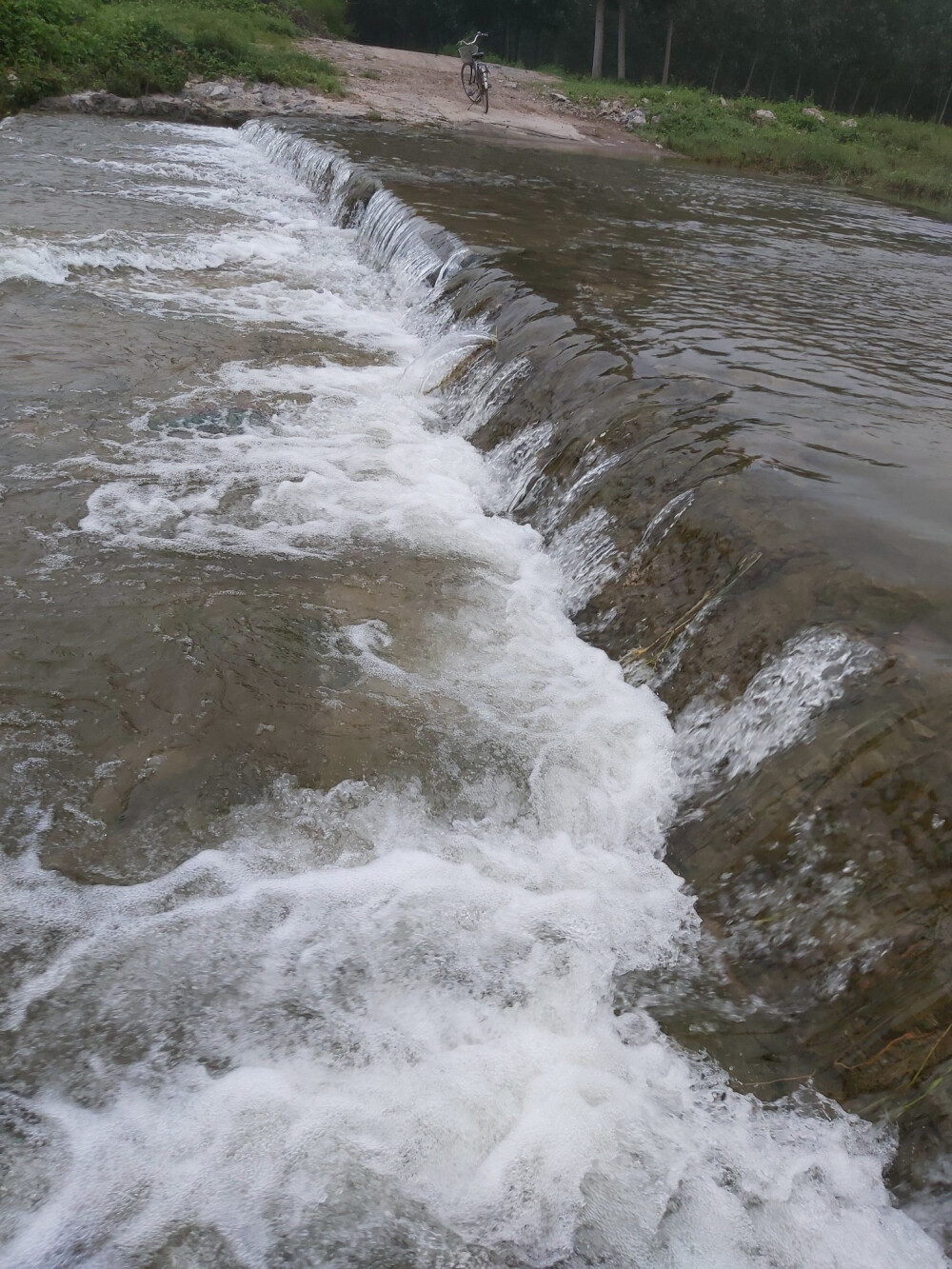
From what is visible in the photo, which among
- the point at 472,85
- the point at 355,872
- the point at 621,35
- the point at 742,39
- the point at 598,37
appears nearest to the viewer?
the point at 355,872

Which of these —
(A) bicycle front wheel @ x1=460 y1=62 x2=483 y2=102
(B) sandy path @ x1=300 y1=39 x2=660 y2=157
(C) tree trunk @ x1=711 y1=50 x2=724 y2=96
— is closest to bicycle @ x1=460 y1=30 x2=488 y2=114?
(A) bicycle front wheel @ x1=460 y1=62 x2=483 y2=102

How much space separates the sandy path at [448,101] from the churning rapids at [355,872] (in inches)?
651

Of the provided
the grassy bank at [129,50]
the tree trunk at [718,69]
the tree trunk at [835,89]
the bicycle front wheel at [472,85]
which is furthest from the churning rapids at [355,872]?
the tree trunk at [835,89]

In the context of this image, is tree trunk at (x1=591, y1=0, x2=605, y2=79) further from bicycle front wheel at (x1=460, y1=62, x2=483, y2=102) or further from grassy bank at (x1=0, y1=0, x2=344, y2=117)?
grassy bank at (x1=0, y1=0, x2=344, y2=117)

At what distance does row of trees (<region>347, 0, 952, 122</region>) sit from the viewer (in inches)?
1369

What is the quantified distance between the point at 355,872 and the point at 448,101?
23.4m

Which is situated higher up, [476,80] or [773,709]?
[476,80]

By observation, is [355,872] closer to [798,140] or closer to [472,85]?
[472,85]

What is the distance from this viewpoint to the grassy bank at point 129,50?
54.5ft

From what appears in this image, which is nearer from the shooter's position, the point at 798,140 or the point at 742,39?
the point at 798,140

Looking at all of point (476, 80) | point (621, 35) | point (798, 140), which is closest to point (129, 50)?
point (476, 80)

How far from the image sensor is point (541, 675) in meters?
4.04

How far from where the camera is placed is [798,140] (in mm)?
22125

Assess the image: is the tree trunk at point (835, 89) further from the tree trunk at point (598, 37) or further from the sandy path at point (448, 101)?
the sandy path at point (448, 101)
